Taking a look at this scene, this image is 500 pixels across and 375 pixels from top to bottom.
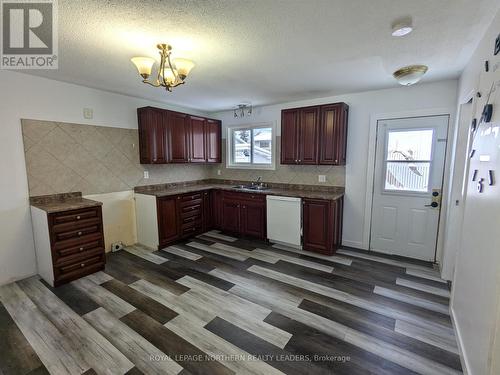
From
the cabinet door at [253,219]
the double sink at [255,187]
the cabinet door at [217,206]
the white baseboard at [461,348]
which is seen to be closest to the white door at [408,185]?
the white baseboard at [461,348]

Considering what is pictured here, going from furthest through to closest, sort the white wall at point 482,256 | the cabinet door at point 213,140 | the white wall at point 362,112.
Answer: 1. the cabinet door at point 213,140
2. the white wall at point 362,112
3. the white wall at point 482,256

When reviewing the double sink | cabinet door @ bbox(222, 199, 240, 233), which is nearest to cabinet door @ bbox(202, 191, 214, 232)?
cabinet door @ bbox(222, 199, 240, 233)

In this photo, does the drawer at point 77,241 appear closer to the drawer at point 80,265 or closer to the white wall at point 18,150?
the drawer at point 80,265

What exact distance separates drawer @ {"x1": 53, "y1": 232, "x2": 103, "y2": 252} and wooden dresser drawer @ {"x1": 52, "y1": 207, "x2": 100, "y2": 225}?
225mm

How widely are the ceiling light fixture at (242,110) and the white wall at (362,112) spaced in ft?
2.95

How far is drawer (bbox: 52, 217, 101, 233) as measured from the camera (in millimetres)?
2619

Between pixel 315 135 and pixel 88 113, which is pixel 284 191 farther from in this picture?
pixel 88 113

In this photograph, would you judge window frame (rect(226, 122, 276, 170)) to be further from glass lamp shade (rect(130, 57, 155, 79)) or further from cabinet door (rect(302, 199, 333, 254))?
glass lamp shade (rect(130, 57, 155, 79))

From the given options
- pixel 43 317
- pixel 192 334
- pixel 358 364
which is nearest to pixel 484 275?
pixel 358 364

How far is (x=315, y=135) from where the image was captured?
3656 mm

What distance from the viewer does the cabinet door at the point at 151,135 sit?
3746mm

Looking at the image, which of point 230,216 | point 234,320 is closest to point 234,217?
point 230,216

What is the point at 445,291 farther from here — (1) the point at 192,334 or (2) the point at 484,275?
(1) the point at 192,334

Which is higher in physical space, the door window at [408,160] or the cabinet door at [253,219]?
the door window at [408,160]
